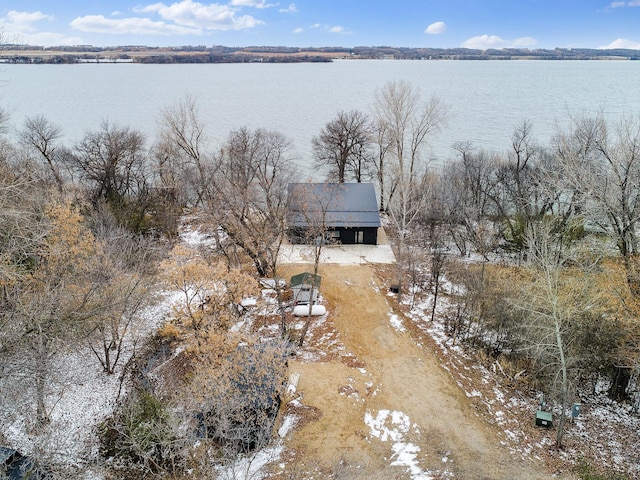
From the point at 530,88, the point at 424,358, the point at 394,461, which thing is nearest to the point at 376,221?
the point at 424,358

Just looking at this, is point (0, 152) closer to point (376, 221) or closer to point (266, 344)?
point (266, 344)

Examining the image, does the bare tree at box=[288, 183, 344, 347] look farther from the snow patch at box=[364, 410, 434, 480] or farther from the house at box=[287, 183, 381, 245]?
the snow patch at box=[364, 410, 434, 480]

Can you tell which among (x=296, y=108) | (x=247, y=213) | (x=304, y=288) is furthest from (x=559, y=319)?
(x=296, y=108)

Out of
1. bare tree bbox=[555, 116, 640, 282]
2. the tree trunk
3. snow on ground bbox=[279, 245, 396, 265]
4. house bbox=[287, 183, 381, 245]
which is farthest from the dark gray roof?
the tree trunk

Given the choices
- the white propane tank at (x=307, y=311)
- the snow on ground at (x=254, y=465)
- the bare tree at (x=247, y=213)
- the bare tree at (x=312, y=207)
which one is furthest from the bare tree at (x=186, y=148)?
the snow on ground at (x=254, y=465)

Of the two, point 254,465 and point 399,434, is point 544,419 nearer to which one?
point 399,434

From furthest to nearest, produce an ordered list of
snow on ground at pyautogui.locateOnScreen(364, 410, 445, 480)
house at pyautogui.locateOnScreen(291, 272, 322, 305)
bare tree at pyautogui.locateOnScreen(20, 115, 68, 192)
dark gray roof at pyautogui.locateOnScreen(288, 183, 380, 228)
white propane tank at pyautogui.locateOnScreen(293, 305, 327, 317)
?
bare tree at pyautogui.locateOnScreen(20, 115, 68, 192) < dark gray roof at pyautogui.locateOnScreen(288, 183, 380, 228) < house at pyautogui.locateOnScreen(291, 272, 322, 305) < white propane tank at pyautogui.locateOnScreen(293, 305, 327, 317) < snow on ground at pyautogui.locateOnScreen(364, 410, 445, 480)

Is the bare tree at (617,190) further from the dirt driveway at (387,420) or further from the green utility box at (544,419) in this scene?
the dirt driveway at (387,420)
